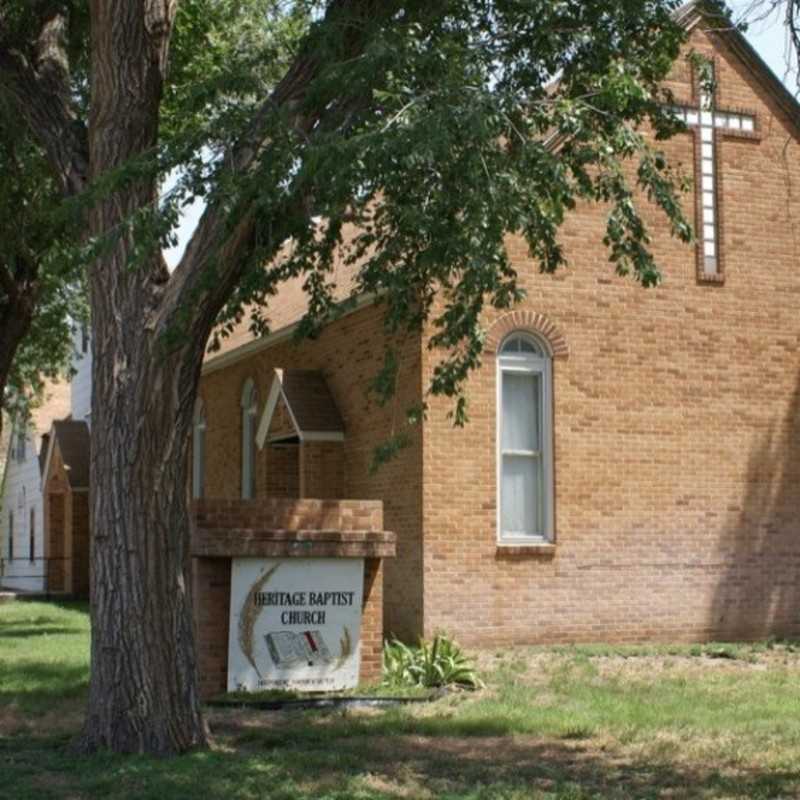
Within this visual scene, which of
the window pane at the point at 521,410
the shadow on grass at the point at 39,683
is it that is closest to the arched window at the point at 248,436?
the window pane at the point at 521,410

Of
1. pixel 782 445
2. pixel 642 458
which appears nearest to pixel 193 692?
pixel 642 458

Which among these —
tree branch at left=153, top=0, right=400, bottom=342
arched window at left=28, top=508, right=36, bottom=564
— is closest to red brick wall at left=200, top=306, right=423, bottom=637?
tree branch at left=153, top=0, right=400, bottom=342

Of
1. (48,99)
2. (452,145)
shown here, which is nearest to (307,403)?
(48,99)

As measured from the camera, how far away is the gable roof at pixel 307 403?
19.5 metres

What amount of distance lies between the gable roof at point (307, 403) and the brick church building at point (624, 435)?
0.04 meters

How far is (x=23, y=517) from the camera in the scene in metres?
44.3

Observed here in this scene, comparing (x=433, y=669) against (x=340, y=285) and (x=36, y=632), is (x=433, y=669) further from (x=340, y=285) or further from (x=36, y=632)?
(x=36, y=632)

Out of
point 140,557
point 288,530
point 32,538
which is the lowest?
point 32,538

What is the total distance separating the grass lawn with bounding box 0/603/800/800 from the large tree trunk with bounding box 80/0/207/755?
0.43m

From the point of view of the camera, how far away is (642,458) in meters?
18.2

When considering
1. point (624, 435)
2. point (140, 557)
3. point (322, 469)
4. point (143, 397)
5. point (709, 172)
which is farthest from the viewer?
point (322, 469)

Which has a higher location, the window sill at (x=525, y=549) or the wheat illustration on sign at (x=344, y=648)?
the window sill at (x=525, y=549)

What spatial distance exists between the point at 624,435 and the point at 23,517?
98.6 ft

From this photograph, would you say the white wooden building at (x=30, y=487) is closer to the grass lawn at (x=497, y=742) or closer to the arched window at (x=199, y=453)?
the arched window at (x=199, y=453)
